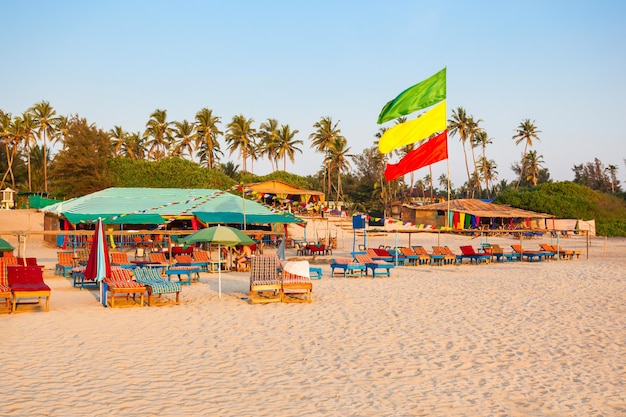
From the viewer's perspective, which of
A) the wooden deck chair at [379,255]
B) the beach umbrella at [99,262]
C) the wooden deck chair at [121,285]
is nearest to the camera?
Result: the wooden deck chair at [121,285]

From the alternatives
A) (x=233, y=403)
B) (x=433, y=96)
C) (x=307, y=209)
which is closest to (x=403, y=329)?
(x=233, y=403)

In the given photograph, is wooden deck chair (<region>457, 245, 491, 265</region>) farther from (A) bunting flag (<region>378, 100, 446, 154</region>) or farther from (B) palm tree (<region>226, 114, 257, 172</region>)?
(B) palm tree (<region>226, 114, 257, 172</region>)

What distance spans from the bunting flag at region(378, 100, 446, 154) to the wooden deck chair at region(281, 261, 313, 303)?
5048 mm

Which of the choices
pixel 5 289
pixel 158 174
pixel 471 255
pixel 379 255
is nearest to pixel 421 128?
pixel 379 255

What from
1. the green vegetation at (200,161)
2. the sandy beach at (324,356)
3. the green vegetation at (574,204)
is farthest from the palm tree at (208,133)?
the sandy beach at (324,356)

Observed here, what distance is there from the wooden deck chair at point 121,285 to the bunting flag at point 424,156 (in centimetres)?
802

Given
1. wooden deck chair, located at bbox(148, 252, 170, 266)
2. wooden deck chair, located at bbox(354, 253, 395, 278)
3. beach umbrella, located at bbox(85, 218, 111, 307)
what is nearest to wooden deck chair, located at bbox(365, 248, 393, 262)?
wooden deck chair, located at bbox(354, 253, 395, 278)

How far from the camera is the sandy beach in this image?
6438 mm

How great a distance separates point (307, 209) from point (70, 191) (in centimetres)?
1856

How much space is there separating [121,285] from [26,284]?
75.0 inches

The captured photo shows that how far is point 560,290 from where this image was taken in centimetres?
1645

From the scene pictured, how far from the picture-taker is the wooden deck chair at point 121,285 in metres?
12.8

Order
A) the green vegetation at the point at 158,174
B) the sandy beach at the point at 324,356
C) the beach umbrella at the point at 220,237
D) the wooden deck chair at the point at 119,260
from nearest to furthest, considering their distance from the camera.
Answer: the sandy beach at the point at 324,356 < the beach umbrella at the point at 220,237 < the wooden deck chair at the point at 119,260 < the green vegetation at the point at 158,174

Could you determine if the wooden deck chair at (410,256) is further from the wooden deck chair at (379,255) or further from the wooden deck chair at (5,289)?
the wooden deck chair at (5,289)
